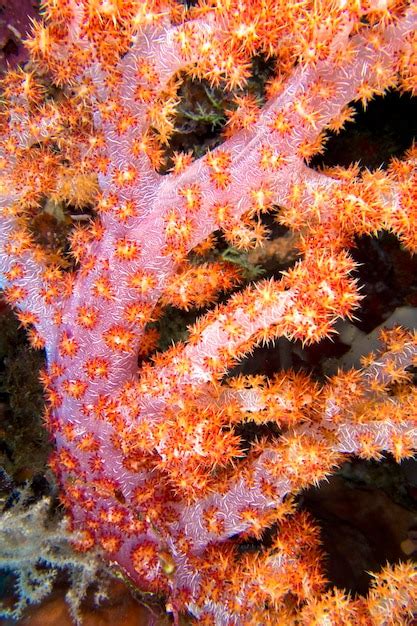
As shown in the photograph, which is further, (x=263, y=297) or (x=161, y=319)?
(x=161, y=319)

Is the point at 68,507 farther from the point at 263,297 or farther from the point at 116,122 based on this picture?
the point at 116,122

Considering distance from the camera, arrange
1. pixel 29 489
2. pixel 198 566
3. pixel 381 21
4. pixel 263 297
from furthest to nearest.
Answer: pixel 29 489 → pixel 198 566 → pixel 263 297 → pixel 381 21

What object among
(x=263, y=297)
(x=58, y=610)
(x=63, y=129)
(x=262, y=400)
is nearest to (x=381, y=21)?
(x=263, y=297)

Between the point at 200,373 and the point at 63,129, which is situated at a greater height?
the point at 63,129

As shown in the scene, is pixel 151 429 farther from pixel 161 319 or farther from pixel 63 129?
pixel 63 129

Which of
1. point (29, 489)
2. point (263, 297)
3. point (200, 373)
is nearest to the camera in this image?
point (263, 297)

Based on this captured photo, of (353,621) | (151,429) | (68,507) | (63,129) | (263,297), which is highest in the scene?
(63,129)

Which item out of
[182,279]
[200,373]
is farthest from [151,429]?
[182,279]
